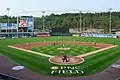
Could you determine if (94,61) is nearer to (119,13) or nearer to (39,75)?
(39,75)

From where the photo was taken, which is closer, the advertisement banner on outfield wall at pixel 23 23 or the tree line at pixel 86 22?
the advertisement banner on outfield wall at pixel 23 23

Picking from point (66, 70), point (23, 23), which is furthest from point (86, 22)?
point (66, 70)

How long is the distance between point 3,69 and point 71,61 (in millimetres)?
11312

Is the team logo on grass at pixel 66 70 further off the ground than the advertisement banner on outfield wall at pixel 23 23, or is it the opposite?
the advertisement banner on outfield wall at pixel 23 23

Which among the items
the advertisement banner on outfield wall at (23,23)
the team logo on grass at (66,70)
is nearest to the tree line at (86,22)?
the advertisement banner on outfield wall at (23,23)

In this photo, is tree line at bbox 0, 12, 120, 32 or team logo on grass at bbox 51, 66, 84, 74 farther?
tree line at bbox 0, 12, 120, 32

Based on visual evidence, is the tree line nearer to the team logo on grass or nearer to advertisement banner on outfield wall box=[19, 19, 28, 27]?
advertisement banner on outfield wall box=[19, 19, 28, 27]

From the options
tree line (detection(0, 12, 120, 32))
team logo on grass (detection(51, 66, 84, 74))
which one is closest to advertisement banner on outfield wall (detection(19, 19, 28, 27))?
tree line (detection(0, 12, 120, 32))

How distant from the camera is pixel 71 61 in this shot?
33875 millimetres

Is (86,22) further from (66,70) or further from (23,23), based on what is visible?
(66,70)

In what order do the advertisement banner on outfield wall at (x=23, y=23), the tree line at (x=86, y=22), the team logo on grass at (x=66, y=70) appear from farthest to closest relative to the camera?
the tree line at (x=86, y=22) → the advertisement banner on outfield wall at (x=23, y=23) → the team logo on grass at (x=66, y=70)

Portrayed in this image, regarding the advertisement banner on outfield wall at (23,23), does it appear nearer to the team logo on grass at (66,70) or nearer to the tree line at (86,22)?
the tree line at (86,22)

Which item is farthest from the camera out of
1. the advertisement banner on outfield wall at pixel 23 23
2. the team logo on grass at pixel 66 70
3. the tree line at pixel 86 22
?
the tree line at pixel 86 22

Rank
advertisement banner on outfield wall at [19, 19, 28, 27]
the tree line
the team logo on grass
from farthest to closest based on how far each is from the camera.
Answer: the tree line → advertisement banner on outfield wall at [19, 19, 28, 27] → the team logo on grass
